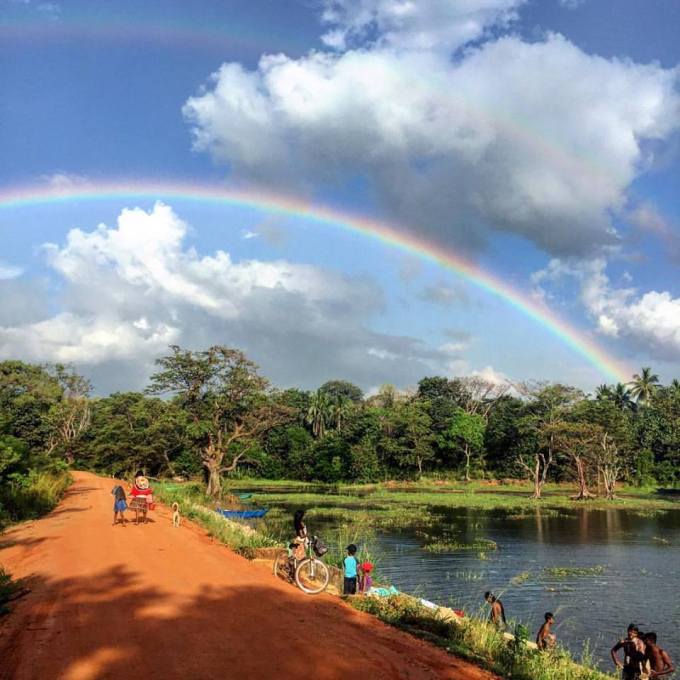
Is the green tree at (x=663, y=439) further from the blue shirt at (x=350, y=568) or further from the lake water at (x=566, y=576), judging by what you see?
the blue shirt at (x=350, y=568)

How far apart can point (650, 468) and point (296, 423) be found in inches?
2216

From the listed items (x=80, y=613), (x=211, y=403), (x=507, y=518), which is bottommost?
(x=507, y=518)

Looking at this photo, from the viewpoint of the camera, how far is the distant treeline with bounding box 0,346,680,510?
54531 mm

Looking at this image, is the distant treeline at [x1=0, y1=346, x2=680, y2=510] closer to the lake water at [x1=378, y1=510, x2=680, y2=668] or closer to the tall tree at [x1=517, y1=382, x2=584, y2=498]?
the tall tree at [x1=517, y1=382, x2=584, y2=498]

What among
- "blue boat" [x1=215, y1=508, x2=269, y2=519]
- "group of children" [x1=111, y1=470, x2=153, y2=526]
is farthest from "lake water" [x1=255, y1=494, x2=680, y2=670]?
"group of children" [x1=111, y1=470, x2=153, y2=526]

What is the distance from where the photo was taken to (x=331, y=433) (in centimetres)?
9150

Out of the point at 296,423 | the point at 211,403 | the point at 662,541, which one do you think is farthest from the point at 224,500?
the point at 296,423

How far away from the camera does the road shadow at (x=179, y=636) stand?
8867mm

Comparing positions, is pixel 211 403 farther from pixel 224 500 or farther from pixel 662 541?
pixel 662 541

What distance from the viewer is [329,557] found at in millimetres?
20391

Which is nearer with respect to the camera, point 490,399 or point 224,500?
point 224,500

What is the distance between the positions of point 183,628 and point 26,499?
21.0m

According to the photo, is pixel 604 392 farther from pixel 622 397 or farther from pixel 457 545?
pixel 457 545

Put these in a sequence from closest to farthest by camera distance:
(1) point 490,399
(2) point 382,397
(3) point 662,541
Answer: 1. (3) point 662,541
2. (1) point 490,399
3. (2) point 382,397
